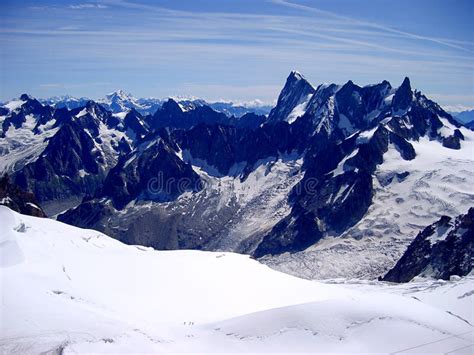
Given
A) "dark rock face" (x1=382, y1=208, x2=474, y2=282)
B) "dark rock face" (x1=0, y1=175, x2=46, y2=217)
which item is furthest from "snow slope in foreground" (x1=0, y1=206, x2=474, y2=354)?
"dark rock face" (x1=0, y1=175, x2=46, y2=217)

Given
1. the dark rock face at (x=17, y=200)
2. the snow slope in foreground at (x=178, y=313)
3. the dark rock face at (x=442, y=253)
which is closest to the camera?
the snow slope in foreground at (x=178, y=313)

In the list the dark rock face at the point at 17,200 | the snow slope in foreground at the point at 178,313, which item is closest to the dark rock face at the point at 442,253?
the snow slope in foreground at the point at 178,313

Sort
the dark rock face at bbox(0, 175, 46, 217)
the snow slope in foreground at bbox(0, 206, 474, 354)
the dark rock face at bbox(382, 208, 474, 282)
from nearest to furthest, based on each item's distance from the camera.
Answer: the snow slope in foreground at bbox(0, 206, 474, 354), the dark rock face at bbox(382, 208, 474, 282), the dark rock face at bbox(0, 175, 46, 217)

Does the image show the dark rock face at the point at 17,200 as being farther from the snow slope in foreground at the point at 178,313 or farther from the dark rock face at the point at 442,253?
the dark rock face at the point at 442,253

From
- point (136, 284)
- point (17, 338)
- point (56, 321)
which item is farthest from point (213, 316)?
point (17, 338)

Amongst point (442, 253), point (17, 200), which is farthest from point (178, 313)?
point (17, 200)

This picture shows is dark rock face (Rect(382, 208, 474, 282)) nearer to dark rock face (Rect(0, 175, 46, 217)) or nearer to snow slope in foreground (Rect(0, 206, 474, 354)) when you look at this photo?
snow slope in foreground (Rect(0, 206, 474, 354))
